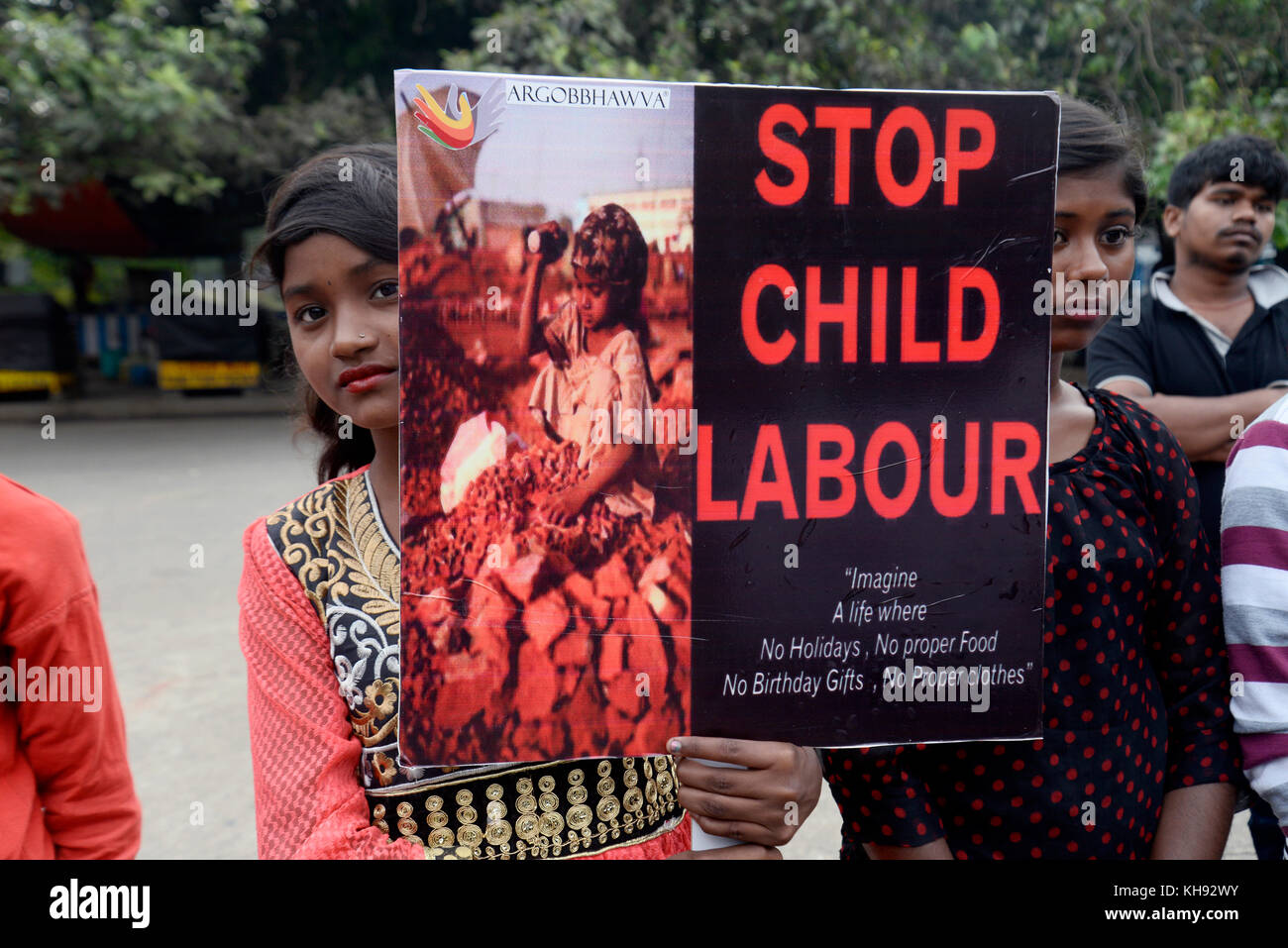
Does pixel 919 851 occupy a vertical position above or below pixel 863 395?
below

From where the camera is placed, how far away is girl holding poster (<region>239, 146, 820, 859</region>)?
3.84 feet

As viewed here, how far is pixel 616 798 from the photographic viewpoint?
49.0 inches

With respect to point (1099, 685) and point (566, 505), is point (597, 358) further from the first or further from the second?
point (1099, 685)

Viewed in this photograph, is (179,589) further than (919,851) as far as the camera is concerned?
Yes

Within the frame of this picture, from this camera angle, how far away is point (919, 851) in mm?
1190

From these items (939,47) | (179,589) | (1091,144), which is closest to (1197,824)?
(1091,144)

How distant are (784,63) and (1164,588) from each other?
8.34 metres

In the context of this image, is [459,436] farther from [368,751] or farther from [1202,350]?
[1202,350]

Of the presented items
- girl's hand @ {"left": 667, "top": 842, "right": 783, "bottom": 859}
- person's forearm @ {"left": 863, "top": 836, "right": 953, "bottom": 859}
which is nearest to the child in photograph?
girl's hand @ {"left": 667, "top": 842, "right": 783, "bottom": 859}

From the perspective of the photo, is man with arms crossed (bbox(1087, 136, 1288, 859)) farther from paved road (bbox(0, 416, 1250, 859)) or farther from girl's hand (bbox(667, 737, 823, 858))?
girl's hand (bbox(667, 737, 823, 858))

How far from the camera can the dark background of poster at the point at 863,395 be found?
1055 mm

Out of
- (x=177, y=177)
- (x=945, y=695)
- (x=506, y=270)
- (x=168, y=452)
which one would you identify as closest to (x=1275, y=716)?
(x=945, y=695)

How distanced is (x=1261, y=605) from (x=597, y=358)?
2.65 feet

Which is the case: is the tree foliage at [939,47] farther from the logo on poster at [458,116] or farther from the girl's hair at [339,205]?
the logo on poster at [458,116]
